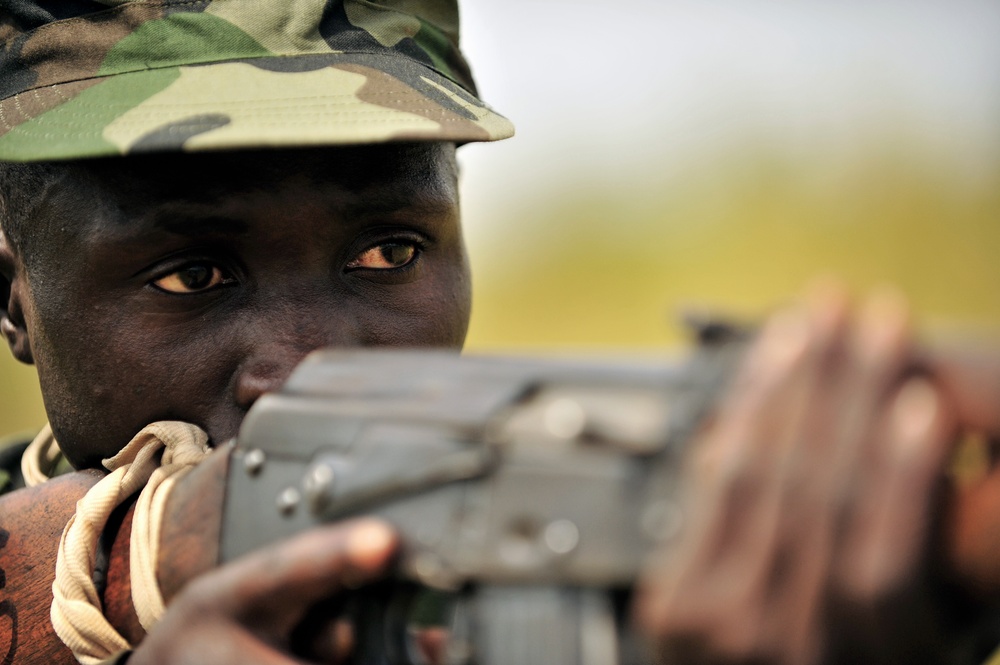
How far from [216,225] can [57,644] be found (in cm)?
79

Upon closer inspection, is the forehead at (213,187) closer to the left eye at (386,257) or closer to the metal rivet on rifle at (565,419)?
the left eye at (386,257)

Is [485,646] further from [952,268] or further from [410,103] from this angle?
[952,268]

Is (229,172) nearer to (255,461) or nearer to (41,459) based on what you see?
(255,461)

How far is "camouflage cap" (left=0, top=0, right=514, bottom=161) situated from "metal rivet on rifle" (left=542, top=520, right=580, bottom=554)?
947 mm

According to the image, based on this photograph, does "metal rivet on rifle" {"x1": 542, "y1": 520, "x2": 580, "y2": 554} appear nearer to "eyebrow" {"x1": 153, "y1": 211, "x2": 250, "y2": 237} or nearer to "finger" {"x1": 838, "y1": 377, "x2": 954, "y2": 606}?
"finger" {"x1": 838, "y1": 377, "x2": 954, "y2": 606}

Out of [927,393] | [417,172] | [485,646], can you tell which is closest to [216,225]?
[417,172]

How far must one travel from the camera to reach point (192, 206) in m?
2.00

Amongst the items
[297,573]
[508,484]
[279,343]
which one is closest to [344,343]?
[279,343]

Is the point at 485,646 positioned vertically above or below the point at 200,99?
below

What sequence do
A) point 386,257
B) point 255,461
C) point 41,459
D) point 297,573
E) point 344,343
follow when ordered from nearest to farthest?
point 297,573 < point 255,461 < point 344,343 < point 386,257 < point 41,459

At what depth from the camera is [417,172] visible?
2.21 metres

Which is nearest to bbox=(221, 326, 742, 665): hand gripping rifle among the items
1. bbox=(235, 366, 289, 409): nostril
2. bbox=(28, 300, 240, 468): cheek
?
bbox=(235, 366, 289, 409): nostril

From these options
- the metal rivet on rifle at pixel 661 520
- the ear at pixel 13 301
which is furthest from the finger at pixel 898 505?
the ear at pixel 13 301

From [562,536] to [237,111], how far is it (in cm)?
111
